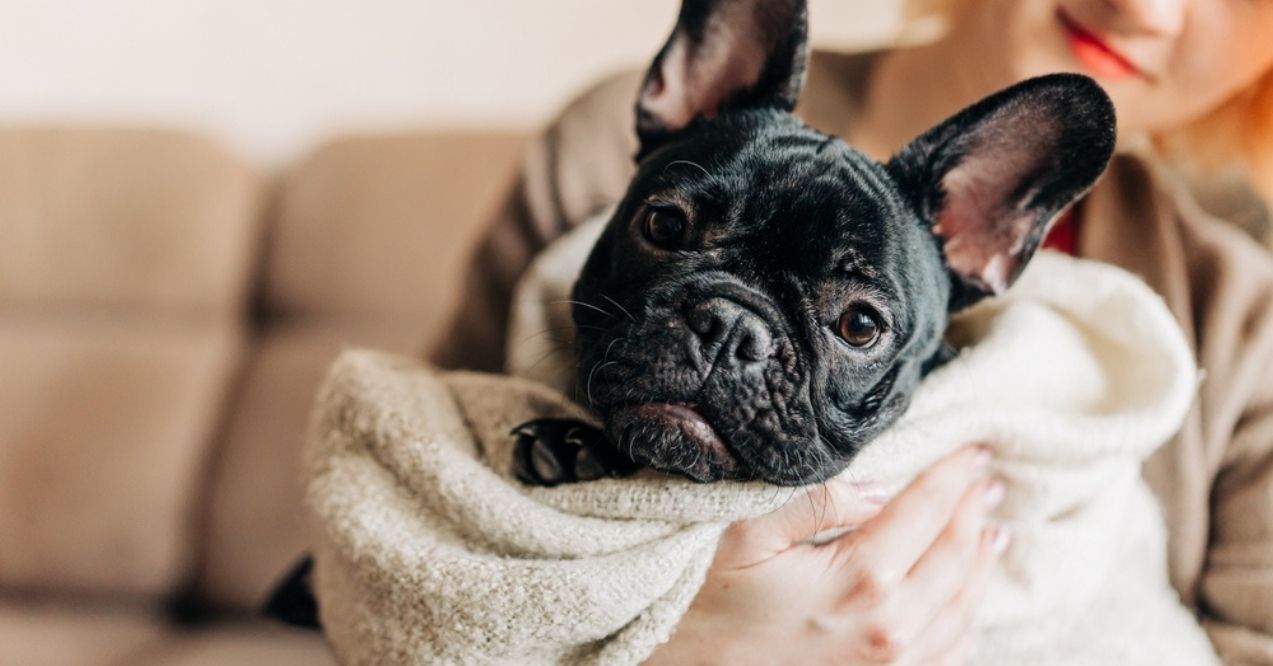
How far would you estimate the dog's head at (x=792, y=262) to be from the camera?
0.67 metres

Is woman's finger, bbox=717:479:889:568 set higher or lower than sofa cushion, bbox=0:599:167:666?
higher

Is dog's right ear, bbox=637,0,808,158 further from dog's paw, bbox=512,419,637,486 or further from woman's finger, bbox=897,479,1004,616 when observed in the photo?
woman's finger, bbox=897,479,1004,616

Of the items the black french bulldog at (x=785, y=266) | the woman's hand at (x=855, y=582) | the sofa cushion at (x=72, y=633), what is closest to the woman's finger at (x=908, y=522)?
the woman's hand at (x=855, y=582)

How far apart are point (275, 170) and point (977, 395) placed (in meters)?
1.93

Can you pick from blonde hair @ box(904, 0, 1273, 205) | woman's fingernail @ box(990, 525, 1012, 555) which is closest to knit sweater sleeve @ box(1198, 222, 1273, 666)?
blonde hair @ box(904, 0, 1273, 205)

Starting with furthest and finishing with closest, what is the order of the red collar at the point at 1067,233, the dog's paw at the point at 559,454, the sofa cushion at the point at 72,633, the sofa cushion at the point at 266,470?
1. the sofa cushion at the point at 266,470
2. the sofa cushion at the point at 72,633
3. the red collar at the point at 1067,233
4. the dog's paw at the point at 559,454

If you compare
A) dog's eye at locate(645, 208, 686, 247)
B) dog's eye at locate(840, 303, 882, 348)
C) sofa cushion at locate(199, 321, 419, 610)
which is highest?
dog's eye at locate(645, 208, 686, 247)

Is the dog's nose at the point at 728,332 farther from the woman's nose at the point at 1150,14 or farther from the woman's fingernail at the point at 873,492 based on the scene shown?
the woman's nose at the point at 1150,14

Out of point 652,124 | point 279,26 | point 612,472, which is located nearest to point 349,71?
point 279,26

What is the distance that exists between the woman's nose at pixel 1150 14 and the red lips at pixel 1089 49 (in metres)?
0.02

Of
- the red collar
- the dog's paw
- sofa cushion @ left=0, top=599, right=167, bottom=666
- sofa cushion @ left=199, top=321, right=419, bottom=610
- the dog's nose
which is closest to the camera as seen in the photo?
the dog's nose

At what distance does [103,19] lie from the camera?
2.24 metres

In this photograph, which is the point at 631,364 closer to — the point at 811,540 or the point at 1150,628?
the point at 811,540

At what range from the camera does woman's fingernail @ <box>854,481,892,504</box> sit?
2.59 feet
